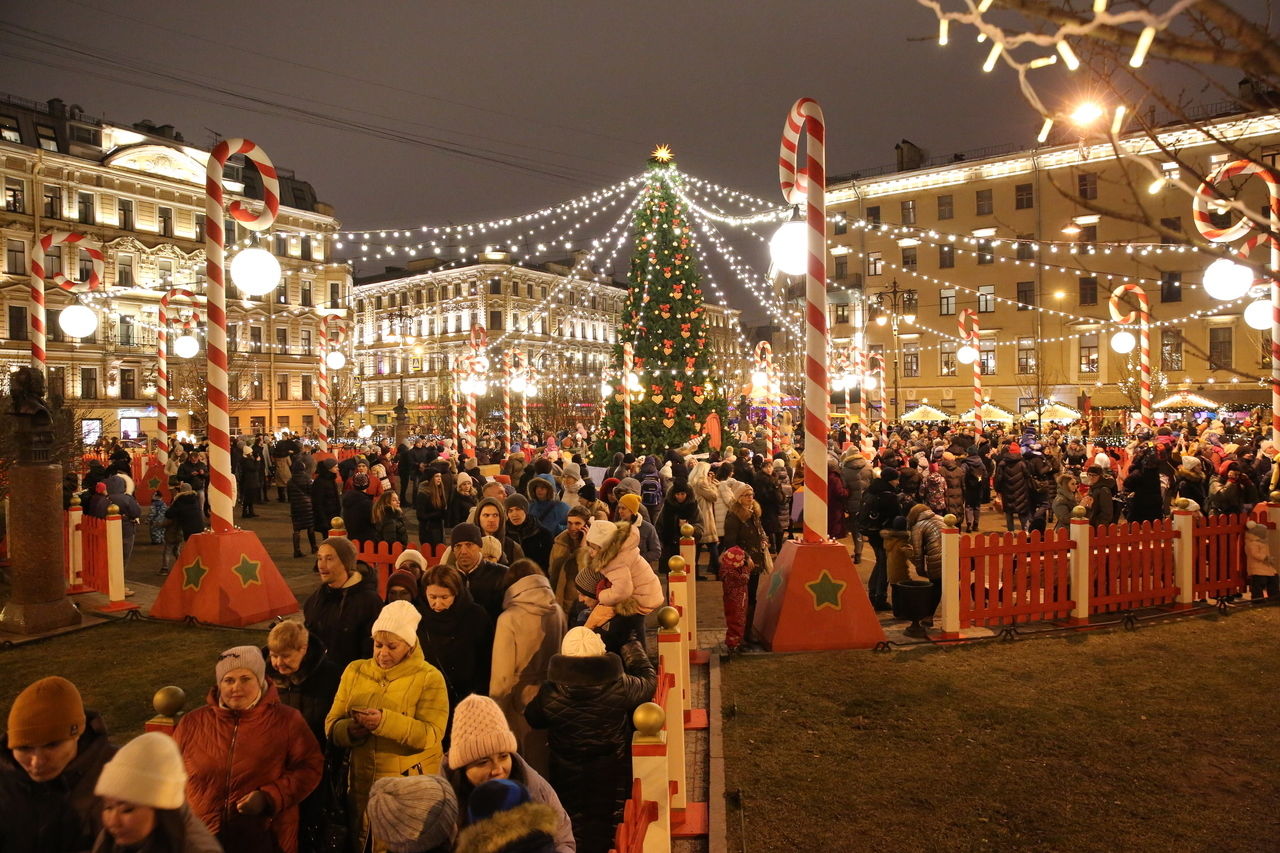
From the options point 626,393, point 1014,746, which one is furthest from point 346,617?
point 626,393

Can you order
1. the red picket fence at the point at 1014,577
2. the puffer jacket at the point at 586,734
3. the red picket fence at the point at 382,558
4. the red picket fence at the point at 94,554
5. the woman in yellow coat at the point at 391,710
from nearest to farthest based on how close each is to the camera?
the woman in yellow coat at the point at 391,710, the puffer jacket at the point at 586,734, the red picket fence at the point at 1014,577, the red picket fence at the point at 382,558, the red picket fence at the point at 94,554

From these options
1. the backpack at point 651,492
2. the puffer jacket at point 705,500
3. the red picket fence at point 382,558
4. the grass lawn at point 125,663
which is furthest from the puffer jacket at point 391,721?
the backpack at point 651,492

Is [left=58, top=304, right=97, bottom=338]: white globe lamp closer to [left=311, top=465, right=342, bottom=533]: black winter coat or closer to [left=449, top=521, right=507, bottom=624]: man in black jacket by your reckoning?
[left=311, top=465, right=342, bottom=533]: black winter coat

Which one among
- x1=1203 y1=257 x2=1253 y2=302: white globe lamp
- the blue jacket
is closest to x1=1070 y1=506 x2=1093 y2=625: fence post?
x1=1203 y1=257 x2=1253 y2=302: white globe lamp

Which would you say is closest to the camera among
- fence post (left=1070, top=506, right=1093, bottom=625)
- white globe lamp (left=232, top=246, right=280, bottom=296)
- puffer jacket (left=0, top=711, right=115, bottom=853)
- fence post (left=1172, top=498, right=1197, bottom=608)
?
puffer jacket (left=0, top=711, right=115, bottom=853)

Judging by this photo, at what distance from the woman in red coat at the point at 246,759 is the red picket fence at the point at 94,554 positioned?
26.3 feet

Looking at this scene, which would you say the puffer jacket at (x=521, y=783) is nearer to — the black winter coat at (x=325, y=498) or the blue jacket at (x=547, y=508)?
the blue jacket at (x=547, y=508)

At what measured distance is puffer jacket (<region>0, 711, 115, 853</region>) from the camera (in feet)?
9.27

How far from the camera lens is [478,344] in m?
23.8

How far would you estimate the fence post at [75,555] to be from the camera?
33.7 feet

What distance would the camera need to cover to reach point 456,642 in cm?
470

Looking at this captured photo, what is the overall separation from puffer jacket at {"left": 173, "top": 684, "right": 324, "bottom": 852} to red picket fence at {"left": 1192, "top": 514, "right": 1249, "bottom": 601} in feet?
30.3

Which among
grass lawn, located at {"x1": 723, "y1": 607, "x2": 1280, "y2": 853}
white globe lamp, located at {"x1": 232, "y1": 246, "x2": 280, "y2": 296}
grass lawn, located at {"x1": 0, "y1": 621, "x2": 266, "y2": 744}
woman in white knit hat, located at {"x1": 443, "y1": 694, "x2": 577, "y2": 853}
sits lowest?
grass lawn, located at {"x1": 723, "y1": 607, "x2": 1280, "y2": 853}

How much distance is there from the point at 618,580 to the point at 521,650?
31.4 inches
